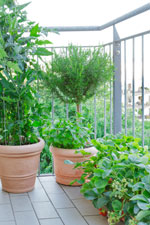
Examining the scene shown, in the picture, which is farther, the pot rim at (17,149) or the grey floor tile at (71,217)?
the pot rim at (17,149)

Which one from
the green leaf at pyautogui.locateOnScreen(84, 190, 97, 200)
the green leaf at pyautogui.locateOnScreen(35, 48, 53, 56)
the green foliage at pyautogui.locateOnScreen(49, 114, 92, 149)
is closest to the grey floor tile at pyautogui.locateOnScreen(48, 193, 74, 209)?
the green leaf at pyautogui.locateOnScreen(84, 190, 97, 200)

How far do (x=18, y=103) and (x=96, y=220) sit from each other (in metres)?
1.06

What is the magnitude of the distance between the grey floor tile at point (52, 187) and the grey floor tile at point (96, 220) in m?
0.54

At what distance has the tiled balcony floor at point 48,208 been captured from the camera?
201cm

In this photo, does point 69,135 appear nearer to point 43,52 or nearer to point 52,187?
point 52,187

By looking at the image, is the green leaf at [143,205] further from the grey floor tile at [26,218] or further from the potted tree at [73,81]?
the potted tree at [73,81]

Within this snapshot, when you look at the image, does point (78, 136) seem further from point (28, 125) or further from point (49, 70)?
point (49, 70)

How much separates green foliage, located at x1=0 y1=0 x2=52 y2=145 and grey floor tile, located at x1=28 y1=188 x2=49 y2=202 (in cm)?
39

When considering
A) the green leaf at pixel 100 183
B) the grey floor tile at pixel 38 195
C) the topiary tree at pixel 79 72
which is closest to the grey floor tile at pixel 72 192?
the grey floor tile at pixel 38 195

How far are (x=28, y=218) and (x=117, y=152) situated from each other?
0.69 m

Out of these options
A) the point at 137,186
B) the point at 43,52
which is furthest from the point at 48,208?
the point at 43,52

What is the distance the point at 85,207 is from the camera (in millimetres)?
2215

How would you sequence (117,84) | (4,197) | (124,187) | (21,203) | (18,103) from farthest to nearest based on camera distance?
(117,84)
(18,103)
(4,197)
(21,203)
(124,187)

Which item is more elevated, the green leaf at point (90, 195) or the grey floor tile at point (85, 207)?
the green leaf at point (90, 195)
